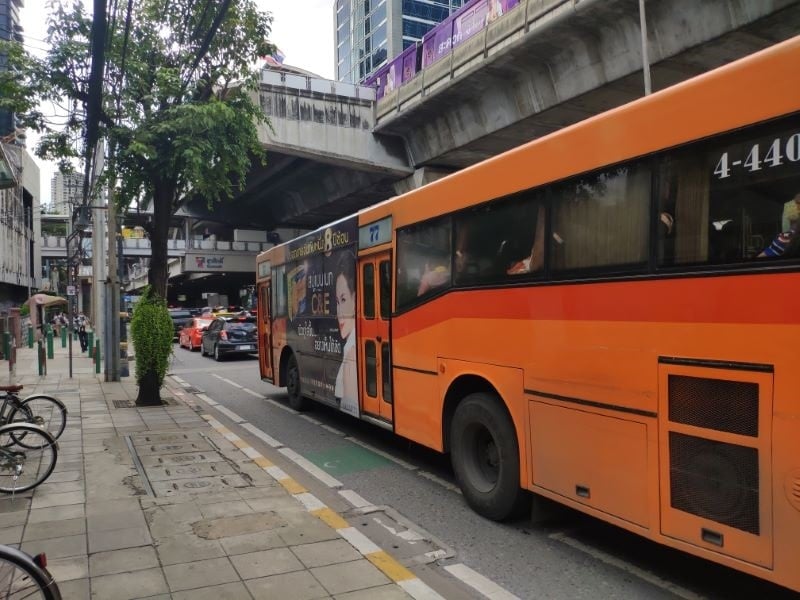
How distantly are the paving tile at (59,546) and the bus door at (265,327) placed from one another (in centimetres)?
715

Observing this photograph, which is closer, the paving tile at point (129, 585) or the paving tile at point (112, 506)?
the paving tile at point (129, 585)

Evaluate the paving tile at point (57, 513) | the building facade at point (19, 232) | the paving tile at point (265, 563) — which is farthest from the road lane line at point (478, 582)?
the building facade at point (19, 232)

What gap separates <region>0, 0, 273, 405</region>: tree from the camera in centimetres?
978

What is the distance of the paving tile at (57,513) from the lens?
16.9 feet

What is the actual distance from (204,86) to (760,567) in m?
10.7

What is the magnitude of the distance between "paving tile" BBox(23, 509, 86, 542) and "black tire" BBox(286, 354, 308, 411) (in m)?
5.28

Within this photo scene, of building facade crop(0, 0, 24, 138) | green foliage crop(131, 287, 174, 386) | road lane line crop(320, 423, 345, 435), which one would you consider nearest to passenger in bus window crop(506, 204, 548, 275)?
road lane line crop(320, 423, 345, 435)

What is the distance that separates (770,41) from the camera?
12.2 meters

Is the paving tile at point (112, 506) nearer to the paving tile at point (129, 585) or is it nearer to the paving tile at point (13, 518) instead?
the paving tile at point (13, 518)

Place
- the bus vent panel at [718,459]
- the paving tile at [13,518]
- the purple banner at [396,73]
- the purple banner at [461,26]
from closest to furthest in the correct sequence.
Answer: the bus vent panel at [718,459] < the paving tile at [13,518] < the purple banner at [461,26] < the purple banner at [396,73]

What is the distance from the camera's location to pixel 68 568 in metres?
4.15

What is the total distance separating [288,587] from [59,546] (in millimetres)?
1896

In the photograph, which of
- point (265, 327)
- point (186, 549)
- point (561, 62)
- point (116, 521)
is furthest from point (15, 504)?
point (561, 62)

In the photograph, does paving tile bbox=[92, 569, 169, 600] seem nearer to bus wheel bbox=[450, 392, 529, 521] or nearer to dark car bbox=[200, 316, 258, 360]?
bus wheel bbox=[450, 392, 529, 521]
